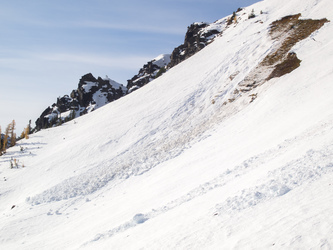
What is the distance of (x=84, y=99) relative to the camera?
12169 cm

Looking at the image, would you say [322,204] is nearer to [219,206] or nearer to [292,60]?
[219,206]

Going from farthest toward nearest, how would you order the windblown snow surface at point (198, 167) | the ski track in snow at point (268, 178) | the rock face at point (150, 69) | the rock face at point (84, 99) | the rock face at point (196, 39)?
the rock face at point (150, 69) → the rock face at point (84, 99) → the rock face at point (196, 39) → the ski track in snow at point (268, 178) → the windblown snow surface at point (198, 167)

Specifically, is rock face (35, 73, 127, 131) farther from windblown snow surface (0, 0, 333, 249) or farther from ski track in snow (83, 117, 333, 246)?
ski track in snow (83, 117, 333, 246)

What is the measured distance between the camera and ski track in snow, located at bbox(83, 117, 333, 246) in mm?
7582

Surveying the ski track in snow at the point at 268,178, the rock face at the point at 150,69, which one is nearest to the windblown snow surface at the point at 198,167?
the ski track in snow at the point at 268,178

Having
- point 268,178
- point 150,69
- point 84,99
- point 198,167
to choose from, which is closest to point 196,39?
point 150,69

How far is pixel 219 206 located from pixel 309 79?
16126mm

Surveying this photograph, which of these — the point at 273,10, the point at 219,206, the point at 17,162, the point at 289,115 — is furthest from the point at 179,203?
the point at 273,10

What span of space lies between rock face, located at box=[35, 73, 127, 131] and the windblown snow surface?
8469 cm

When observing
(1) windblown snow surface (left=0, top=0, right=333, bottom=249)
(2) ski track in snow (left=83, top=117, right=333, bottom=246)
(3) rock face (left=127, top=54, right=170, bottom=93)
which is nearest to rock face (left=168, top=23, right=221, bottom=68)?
(1) windblown snow surface (left=0, top=0, right=333, bottom=249)

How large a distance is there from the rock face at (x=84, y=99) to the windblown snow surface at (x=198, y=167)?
8469 cm

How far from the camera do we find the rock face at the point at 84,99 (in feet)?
390

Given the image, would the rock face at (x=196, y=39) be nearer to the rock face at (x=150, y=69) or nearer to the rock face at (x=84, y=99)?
the rock face at (x=150, y=69)

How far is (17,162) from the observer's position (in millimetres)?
28672
